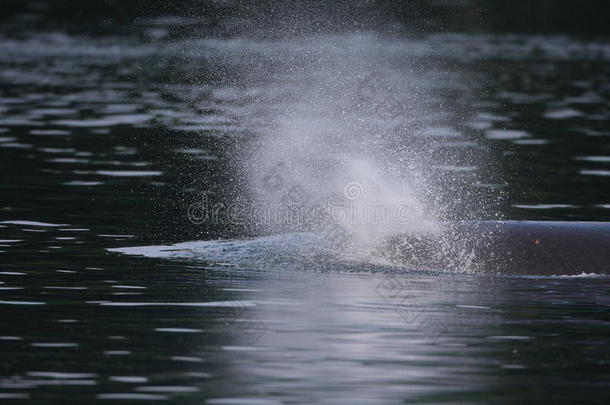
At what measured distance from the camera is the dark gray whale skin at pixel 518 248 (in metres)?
16.0

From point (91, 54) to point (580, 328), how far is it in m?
46.7

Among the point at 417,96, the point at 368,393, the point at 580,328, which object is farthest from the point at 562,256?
the point at 417,96

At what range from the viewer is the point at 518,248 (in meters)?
16.1

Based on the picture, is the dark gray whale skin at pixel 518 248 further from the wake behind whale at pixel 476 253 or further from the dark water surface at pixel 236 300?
the dark water surface at pixel 236 300

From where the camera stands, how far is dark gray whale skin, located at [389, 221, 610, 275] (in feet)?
52.3

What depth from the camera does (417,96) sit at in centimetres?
4259

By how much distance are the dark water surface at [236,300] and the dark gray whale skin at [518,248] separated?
25 cm

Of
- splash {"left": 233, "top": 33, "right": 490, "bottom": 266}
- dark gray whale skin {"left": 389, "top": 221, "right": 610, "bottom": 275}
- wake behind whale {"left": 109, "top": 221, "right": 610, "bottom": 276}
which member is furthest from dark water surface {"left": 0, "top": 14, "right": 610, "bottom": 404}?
splash {"left": 233, "top": 33, "right": 490, "bottom": 266}

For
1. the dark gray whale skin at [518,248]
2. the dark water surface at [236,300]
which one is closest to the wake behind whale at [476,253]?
the dark gray whale skin at [518,248]

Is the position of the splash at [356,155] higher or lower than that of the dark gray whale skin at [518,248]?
higher

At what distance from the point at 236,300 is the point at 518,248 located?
359cm

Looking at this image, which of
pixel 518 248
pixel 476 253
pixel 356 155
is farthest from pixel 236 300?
pixel 356 155

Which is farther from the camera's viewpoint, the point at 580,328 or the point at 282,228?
the point at 282,228

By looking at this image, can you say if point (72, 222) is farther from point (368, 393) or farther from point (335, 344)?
point (368, 393)
